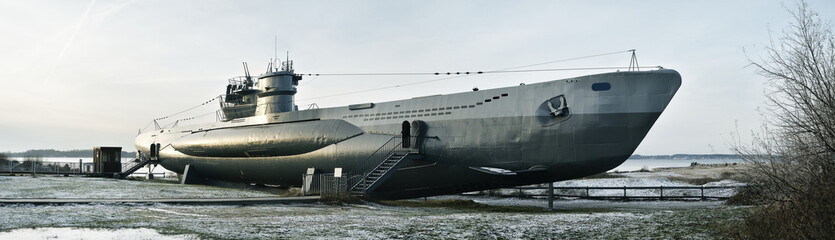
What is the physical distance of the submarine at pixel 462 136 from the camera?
2020 cm

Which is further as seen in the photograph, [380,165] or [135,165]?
[135,165]

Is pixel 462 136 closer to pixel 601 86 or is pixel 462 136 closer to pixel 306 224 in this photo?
pixel 601 86

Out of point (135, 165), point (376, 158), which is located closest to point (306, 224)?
point (376, 158)

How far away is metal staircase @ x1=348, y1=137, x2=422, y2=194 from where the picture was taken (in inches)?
920

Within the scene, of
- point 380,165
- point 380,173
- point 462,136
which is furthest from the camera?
point 380,165

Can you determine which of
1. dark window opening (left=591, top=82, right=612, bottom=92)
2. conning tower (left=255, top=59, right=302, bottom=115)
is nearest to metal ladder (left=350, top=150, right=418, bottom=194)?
dark window opening (left=591, top=82, right=612, bottom=92)

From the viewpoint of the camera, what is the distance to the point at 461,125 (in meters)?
23.3

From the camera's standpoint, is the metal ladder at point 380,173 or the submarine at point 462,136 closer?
the submarine at point 462,136

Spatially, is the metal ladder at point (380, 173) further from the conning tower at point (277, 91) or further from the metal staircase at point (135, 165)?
the metal staircase at point (135, 165)

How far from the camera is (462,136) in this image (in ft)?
75.9

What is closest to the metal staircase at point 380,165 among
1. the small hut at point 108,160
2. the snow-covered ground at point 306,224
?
the snow-covered ground at point 306,224

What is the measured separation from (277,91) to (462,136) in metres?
15.2

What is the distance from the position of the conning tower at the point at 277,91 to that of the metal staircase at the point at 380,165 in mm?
10067

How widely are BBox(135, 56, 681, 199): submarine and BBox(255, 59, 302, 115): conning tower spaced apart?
91 millimetres
